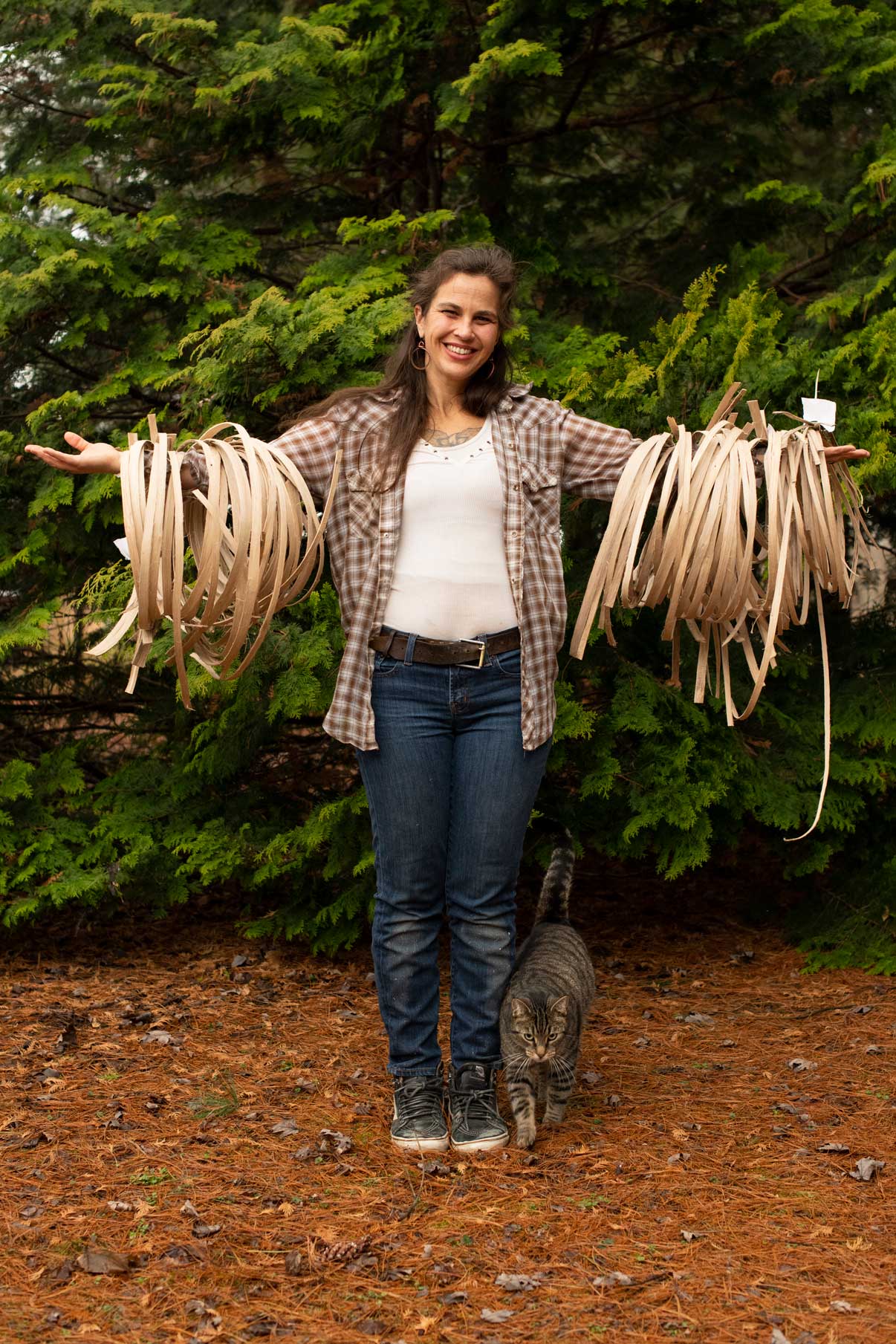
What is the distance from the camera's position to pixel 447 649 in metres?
2.74

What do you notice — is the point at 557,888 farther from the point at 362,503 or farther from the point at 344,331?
the point at 344,331

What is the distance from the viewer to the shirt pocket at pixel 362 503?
9.13 feet

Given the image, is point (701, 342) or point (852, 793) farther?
point (852, 793)

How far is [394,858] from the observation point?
283cm

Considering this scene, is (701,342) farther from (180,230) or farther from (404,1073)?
(404,1073)

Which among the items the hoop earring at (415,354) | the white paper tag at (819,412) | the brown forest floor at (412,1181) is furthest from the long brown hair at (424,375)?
the brown forest floor at (412,1181)

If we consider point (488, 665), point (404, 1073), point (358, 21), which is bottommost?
point (404, 1073)

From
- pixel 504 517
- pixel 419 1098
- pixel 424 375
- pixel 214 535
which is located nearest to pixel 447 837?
pixel 419 1098

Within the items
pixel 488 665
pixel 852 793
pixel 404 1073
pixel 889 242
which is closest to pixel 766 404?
pixel 889 242

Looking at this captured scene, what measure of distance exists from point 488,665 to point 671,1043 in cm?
161

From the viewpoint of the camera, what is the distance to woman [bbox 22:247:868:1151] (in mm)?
2758

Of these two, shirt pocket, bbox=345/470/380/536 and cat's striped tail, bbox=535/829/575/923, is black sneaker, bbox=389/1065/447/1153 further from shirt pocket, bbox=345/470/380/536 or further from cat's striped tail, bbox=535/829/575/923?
shirt pocket, bbox=345/470/380/536

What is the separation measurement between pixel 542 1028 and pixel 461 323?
5.18 feet

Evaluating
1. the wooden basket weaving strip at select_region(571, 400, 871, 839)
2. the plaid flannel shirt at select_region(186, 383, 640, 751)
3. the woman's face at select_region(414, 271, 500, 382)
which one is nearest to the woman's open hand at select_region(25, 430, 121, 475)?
the plaid flannel shirt at select_region(186, 383, 640, 751)
